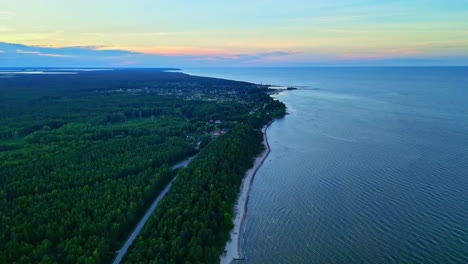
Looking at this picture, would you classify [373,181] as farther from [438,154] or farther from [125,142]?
[125,142]

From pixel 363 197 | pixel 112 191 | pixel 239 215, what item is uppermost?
pixel 112 191

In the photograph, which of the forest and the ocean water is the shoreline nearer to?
the ocean water

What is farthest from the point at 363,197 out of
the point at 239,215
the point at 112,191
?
the point at 112,191

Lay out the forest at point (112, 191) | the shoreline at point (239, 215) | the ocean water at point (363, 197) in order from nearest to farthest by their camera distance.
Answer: the forest at point (112, 191), the shoreline at point (239, 215), the ocean water at point (363, 197)

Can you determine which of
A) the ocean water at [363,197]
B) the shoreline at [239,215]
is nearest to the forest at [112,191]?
the shoreline at [239,215]

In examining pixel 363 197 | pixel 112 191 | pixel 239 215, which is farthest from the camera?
pixel 363 197

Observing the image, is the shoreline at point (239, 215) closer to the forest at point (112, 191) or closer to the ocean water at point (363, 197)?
the ocean water at point (363, 197)

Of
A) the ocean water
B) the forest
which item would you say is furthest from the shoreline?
the forest

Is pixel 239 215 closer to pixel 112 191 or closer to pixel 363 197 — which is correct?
pixel 112 191
